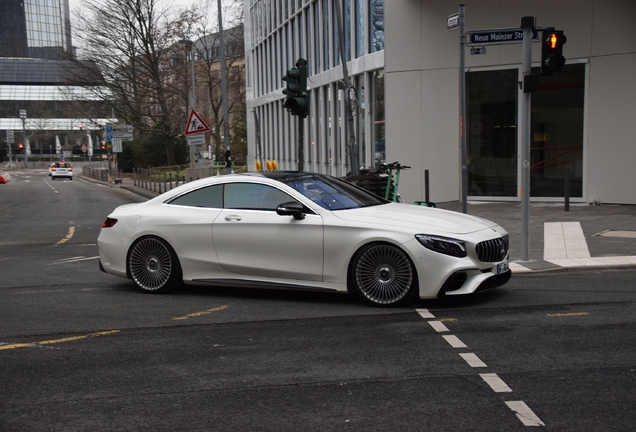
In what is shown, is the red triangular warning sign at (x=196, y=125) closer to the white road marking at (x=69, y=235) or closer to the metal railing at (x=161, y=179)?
Answer: the white road marking at (x=69, y=235)

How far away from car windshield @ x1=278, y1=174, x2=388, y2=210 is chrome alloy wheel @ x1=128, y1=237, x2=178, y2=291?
1664mm

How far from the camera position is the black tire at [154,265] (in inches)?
350

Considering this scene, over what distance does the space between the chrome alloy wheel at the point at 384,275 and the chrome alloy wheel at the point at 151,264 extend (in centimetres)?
238

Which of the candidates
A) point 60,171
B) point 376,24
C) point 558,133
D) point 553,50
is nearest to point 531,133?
point 558,133

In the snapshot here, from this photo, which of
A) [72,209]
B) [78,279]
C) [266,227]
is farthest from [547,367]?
[72,209]

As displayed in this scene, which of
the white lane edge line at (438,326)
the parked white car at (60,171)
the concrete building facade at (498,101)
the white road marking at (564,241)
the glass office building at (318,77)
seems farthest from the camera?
the parked white car at (60,171)

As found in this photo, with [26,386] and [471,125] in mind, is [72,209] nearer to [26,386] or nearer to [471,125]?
[471,125]

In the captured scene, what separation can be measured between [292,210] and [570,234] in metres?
6.99

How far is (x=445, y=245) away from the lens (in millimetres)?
7516

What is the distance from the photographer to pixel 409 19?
64.9 ft

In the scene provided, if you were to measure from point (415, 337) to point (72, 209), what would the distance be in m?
22.0

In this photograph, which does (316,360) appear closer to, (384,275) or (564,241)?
(384,275)

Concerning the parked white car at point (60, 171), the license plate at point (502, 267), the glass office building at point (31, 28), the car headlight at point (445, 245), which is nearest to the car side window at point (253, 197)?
the car headlight at point (445, 245)

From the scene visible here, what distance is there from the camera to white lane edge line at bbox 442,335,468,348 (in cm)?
621
